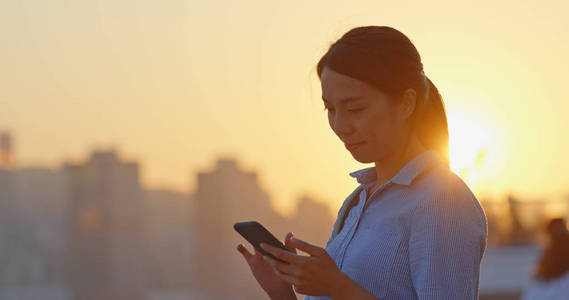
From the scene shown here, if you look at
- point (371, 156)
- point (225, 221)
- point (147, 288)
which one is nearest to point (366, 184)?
point (371, 156)

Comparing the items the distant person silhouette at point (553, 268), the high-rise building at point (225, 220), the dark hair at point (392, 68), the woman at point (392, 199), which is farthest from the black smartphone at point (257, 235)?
the high-rise building at point (225, 220)

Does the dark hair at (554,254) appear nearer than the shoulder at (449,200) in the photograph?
No

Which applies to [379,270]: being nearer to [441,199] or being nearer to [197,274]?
[441,199]

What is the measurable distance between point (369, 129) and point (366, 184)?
0.95 feet

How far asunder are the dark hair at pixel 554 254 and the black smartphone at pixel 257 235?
3.78 metres

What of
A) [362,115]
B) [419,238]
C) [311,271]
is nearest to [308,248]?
[311,271]

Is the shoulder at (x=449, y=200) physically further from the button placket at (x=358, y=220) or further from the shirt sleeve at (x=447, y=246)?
the button placket at (x=358, y=220)

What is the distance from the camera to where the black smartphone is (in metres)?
1.88

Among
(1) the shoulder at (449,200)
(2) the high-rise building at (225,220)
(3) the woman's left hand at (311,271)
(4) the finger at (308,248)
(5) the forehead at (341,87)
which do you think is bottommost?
(2) the high-rise building at (225,220)

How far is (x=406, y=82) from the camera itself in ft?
6.15

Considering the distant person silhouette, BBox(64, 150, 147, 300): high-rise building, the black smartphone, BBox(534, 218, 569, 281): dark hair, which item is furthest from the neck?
BBox(64, 150, 147, 300): high-rise building

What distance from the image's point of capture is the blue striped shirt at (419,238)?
5.55 feet

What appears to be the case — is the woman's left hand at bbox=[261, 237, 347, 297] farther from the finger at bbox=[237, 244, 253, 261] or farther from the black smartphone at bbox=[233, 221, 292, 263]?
the finger at bbox=[237, 244, 253, 261]

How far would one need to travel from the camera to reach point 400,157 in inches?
76.5
